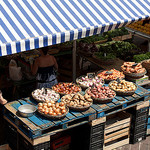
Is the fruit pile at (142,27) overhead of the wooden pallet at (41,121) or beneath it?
overhead

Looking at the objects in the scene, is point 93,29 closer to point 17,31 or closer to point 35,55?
point 17,31

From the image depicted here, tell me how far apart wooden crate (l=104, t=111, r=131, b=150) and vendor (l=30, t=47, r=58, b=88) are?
71.0 inches

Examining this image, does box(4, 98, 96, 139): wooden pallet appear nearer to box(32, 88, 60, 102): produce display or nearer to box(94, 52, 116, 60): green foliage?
box(32, 88, 60, 102): produce display

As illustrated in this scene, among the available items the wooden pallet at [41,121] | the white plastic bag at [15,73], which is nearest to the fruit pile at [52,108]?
the wooden pallet at [41,121]

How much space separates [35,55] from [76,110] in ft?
11.1

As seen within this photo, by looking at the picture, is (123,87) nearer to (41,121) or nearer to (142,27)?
(41,121)

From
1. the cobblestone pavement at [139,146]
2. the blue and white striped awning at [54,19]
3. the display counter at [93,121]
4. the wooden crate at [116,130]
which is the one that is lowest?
A: the cobblestone pavement at [139,146]

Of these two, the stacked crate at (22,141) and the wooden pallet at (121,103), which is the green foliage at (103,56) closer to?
the wooden pallet at (121,103)

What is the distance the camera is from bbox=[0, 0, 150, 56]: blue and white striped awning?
20.5ft

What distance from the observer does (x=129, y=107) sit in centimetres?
725

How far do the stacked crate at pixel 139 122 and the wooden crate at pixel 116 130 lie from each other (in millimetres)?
129

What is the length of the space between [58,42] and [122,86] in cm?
186

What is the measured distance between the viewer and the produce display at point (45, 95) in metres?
6.70

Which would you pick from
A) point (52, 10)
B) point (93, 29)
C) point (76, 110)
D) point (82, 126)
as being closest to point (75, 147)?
point (82, 126)
